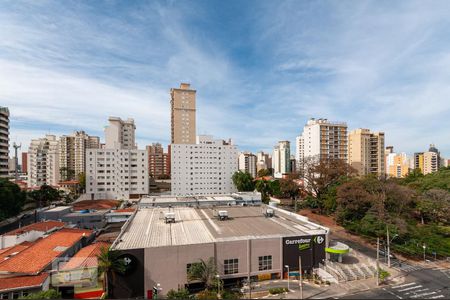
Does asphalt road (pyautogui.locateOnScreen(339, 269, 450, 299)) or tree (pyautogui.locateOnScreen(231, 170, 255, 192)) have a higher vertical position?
tree (pyautogui.locateOnScreen(231, 170, 255, 192))

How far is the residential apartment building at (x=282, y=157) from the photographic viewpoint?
14525 centimetres

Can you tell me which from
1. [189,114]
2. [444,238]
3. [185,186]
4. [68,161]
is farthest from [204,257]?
[68,161]

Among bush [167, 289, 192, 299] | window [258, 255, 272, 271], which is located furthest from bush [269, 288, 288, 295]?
bush [167, 289, 192, 299]

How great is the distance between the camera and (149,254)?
20656 mm

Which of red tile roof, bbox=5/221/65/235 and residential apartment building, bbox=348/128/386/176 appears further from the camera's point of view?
residential apartment building, bbox=348/128/386/176

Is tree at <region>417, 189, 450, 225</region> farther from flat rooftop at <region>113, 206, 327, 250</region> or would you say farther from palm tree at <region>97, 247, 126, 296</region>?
palm tree at <region>97, 247, 126, 296</region>

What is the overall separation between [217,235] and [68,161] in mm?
A: 110985

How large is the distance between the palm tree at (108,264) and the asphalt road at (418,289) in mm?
19777

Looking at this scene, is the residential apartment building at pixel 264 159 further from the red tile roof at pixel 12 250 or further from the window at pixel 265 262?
the red tile roof at pixel 12 250

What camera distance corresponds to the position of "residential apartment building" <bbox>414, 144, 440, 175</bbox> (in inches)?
4579

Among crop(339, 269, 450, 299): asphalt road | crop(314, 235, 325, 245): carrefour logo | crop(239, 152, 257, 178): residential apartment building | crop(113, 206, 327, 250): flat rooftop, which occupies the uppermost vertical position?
crop(239, 152, 257, 178): residential apartment building

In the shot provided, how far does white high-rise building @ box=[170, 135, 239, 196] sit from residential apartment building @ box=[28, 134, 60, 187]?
194ft

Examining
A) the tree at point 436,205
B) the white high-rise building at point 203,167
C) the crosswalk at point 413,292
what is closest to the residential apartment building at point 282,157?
the white high-rise building at point 203,167

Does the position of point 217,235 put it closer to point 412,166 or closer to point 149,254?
point 149,254
